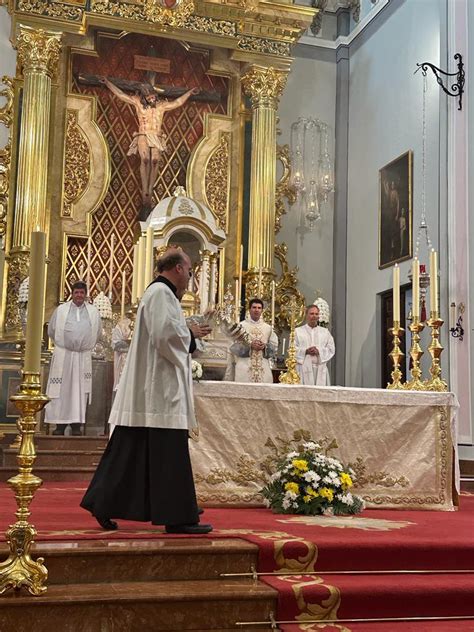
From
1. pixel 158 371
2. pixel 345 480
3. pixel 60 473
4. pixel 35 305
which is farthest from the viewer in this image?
pixel 60 473

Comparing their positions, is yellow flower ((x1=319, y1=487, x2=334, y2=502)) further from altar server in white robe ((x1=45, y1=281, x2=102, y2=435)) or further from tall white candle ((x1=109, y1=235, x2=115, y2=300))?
tall white candle ((x1=109, y1=235, x2=115, y2=300))

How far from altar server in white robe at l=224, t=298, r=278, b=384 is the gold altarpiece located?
9.11 feet

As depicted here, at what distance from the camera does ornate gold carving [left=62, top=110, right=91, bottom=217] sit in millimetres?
11891

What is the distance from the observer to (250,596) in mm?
3945

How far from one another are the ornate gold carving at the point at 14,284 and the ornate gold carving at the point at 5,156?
0.53 meters

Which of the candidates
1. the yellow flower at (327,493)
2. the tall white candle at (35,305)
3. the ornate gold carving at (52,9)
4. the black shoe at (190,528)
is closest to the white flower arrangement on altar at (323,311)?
the ornate gold carving at (52,9)

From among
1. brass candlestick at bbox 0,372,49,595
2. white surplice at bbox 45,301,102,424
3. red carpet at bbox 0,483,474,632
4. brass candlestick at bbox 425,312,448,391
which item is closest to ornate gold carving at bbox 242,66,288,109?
white surplice at bbox 45,301,102,424

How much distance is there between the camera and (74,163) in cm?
1196

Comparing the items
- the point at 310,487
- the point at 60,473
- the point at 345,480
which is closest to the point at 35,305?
the point at 310,487

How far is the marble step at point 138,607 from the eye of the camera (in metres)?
3.63

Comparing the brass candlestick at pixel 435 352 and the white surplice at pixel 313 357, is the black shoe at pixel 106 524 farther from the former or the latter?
the white surplice at pixel 313 357

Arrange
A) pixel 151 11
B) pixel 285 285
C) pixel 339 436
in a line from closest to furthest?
pixel 339 436, pixel 151 11, pixel 285 285

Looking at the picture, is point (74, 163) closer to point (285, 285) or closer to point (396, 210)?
point (285, 285)

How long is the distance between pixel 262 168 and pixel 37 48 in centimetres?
357
